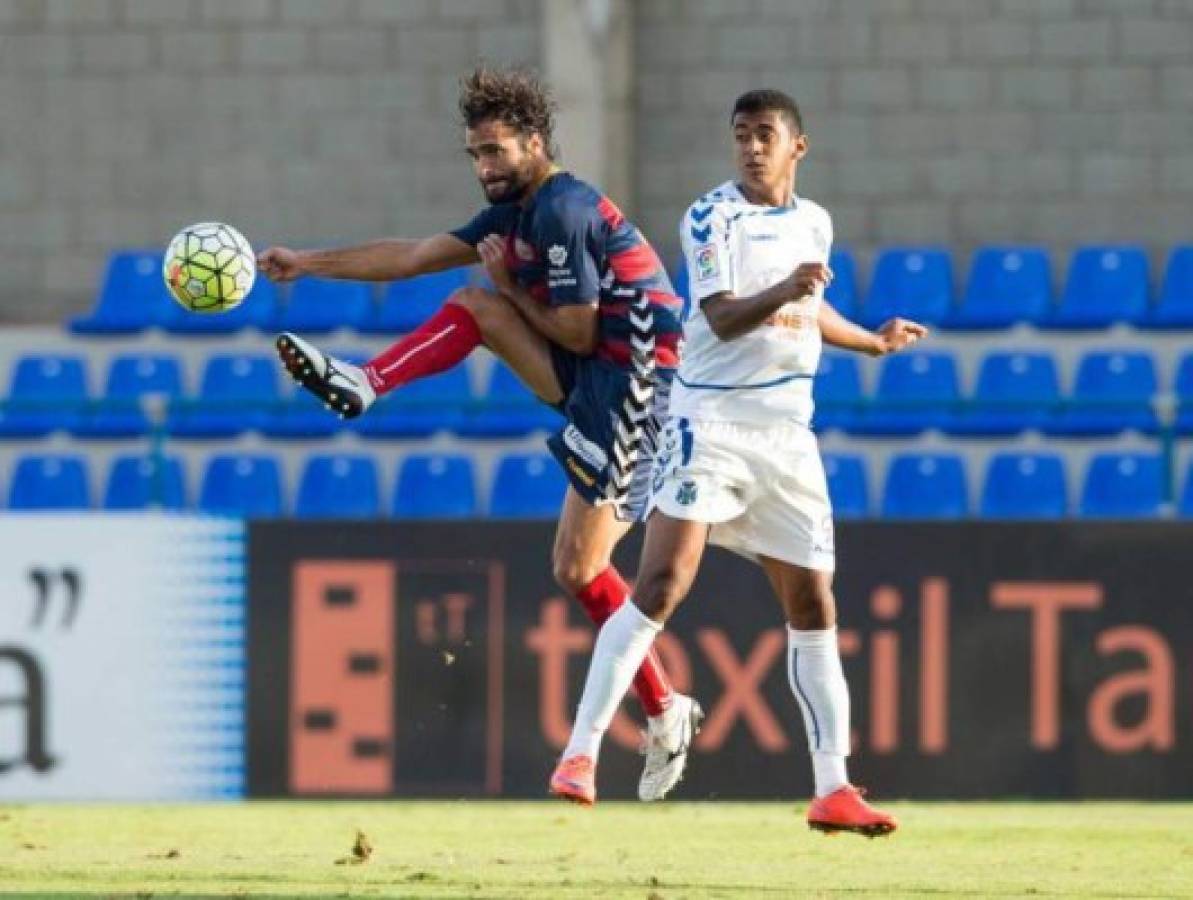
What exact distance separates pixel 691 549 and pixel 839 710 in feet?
2.17

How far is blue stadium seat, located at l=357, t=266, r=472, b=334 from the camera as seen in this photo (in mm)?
14516

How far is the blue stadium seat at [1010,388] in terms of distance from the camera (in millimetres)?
13531

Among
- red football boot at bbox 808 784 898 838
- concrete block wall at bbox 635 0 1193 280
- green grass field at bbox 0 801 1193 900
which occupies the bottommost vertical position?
green grass field at bbox 0 801 1193 900

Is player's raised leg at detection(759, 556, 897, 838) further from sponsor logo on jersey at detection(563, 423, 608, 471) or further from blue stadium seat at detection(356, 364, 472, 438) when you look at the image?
blue stadium seat at detection(356, 364, 472, 438)

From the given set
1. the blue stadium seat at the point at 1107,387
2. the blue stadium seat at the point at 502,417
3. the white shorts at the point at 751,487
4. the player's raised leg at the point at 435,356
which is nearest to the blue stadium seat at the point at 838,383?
the blue stadium seat at the point at 1107,387

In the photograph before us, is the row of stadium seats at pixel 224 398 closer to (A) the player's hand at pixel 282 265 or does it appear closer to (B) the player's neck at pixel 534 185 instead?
(A) the player's hand at pixel 282 265

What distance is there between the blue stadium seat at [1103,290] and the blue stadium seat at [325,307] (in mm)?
3495

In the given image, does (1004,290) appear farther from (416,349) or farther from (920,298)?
(416,349)

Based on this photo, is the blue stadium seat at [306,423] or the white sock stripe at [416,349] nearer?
the white sock stripe at [416,349]

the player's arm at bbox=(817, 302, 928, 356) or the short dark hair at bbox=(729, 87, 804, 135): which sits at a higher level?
the short dark hair at bbox=(729, 87, 804, 135)

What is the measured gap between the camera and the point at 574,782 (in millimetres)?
7746

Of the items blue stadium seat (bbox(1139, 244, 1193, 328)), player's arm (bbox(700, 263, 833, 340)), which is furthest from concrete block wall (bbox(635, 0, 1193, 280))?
player's arm (bbox(700, 263, 833, 340))

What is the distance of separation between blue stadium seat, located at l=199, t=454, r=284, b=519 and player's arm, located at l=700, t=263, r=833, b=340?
6.35 metres

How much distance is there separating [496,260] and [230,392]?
6362mm
